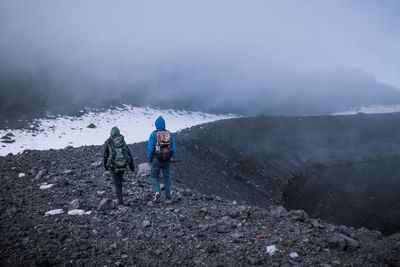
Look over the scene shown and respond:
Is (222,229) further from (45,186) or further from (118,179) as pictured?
(45,186)

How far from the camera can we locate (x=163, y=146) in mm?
6516

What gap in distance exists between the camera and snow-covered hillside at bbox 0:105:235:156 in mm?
13266

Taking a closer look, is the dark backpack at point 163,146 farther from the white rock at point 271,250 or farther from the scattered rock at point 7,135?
the scattered rock at point 7,135

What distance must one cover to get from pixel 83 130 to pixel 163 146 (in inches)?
463

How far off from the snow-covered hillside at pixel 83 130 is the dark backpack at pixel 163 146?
8818 millimetres

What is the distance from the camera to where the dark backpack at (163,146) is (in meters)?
6.50

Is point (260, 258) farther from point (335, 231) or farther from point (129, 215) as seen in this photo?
point (129, 215)

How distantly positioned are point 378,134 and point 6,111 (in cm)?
4420

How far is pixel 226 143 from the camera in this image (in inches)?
803

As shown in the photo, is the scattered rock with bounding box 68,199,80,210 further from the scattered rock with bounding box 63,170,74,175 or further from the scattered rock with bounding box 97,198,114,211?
the scattered rock with bounding box 63,170,74,175

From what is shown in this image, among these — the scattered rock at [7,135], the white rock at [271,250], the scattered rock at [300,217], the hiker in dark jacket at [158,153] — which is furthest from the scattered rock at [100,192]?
the scattered rock at [7,135]

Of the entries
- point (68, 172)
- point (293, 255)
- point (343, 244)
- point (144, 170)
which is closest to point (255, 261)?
point (293, 255)

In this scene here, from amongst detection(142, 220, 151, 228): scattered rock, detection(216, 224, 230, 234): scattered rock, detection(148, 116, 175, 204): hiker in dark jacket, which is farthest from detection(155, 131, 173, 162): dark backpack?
detection(216, 224, 230, 234): scattered rock

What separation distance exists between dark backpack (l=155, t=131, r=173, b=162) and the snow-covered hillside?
882 cm
